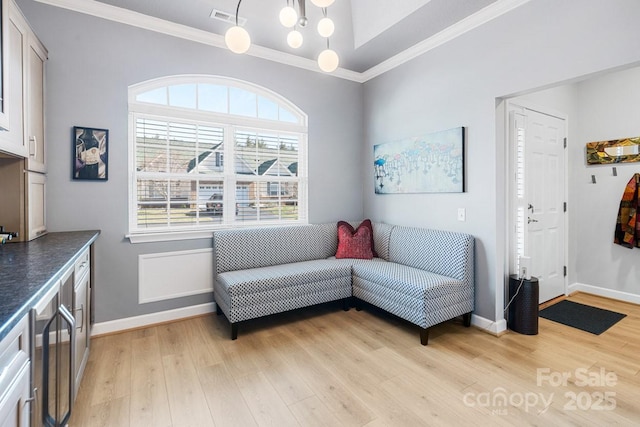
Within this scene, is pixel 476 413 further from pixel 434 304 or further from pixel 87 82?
pixel 87 82

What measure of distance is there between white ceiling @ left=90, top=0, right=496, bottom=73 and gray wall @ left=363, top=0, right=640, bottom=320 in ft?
0.91

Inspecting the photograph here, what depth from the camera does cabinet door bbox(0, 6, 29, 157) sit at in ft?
5.86

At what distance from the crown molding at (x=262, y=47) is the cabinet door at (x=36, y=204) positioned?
1499 mm

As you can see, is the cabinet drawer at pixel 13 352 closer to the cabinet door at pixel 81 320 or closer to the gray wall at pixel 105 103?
the cabinet door at pixel 81 320

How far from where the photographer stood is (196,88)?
10.5ft

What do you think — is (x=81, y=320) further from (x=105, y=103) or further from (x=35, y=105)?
(x=105, y=103)

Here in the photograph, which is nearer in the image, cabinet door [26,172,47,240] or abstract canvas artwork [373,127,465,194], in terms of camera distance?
cabinet door [26,172,47,240]

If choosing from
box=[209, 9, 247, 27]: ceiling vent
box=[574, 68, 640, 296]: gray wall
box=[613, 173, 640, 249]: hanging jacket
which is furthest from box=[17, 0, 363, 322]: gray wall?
box=[613, 173, 640, 249]: hanging jacket

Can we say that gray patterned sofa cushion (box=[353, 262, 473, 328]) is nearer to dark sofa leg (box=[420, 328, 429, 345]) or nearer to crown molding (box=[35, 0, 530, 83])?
dark sofa leg (box=[420, 328, 429, 345])

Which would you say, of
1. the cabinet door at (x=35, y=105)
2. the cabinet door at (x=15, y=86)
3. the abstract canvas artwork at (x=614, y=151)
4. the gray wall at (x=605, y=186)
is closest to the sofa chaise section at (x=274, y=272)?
the cabinet door at (x=35, y=105)

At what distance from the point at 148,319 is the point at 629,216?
17.3 feet

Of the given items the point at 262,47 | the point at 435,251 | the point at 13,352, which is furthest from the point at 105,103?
the point at 435,251

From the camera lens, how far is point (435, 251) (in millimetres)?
3051

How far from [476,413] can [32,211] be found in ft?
10.5
